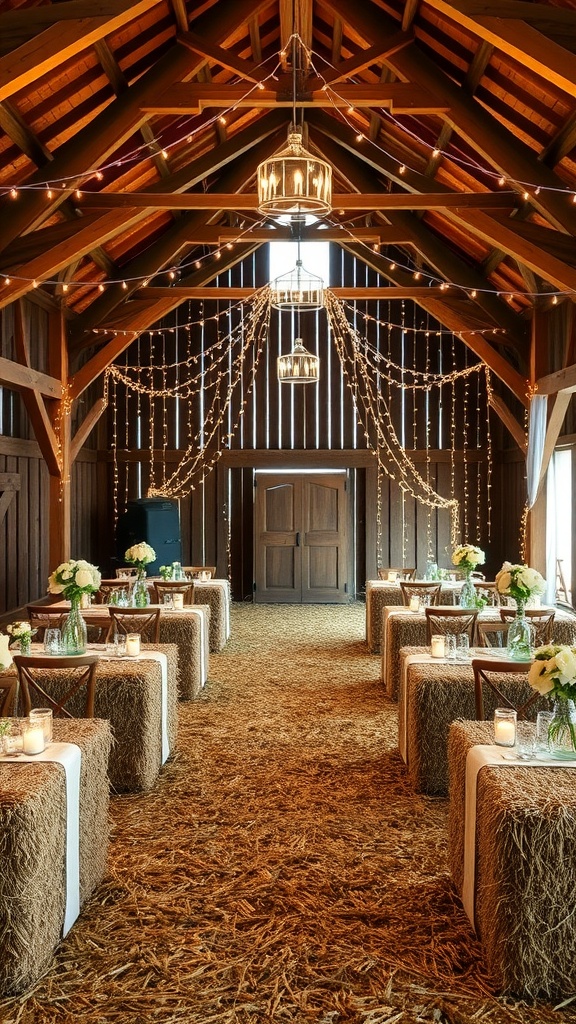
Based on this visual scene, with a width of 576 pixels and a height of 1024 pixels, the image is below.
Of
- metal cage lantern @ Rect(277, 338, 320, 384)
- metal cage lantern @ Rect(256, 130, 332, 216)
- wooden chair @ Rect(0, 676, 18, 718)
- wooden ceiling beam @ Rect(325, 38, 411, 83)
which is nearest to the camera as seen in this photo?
wooden chair @ Rect(0, 676, 18, 718)

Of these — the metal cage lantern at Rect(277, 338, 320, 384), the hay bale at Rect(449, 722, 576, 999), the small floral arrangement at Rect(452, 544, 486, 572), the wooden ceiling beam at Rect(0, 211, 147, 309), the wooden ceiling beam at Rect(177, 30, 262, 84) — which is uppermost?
the wooden ceiling beam at Rect(177, 30, 262, 84)

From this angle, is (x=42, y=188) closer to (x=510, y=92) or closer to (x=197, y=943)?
(x=510, y=92)

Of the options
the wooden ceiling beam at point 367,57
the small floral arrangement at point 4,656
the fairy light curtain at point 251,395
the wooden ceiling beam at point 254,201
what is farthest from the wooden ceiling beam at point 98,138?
the fairy light curtain at point 251,395

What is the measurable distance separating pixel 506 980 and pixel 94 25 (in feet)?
18.3

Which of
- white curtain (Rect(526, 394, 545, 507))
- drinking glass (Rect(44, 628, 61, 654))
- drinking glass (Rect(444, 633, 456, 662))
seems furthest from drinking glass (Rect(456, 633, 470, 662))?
white curtain (Rect(526, 394, 545, 507))

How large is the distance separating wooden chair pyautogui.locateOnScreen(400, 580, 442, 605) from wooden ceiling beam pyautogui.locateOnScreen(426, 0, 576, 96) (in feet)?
15.9

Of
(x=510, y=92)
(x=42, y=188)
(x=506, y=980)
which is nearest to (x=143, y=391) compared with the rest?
(x=42, y=188)

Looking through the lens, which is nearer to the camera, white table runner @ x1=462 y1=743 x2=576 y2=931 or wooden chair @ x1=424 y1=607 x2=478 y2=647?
white table runner @ x1=462 y1=743 x2=576 y2=931

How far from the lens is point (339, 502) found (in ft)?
50.0

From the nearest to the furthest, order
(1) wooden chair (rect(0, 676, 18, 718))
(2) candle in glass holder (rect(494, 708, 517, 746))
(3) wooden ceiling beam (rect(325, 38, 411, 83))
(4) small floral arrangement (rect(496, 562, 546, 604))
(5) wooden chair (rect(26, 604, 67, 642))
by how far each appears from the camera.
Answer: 1. (2) candle in glass holder (rect(494, 708, 517, 746))
2. (1) wooden chair (rect(0, 676, 18, 718))
3. (4) small floral arrangement (rect(496, 562, 546, 604))
4. (5) wooden chair (rect(26, 604, 67, 642))
5. (3) wooden ceiling beam (rect(325, 38, 411, 83))

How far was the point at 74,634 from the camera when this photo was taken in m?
5.32

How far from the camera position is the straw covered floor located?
3.02 meters

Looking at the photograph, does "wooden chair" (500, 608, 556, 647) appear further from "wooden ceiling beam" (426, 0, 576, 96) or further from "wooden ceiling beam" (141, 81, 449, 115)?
"wooden ceiling beam" (141, 81, 449, 115)

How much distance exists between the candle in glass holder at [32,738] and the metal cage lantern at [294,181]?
3.17 metres
